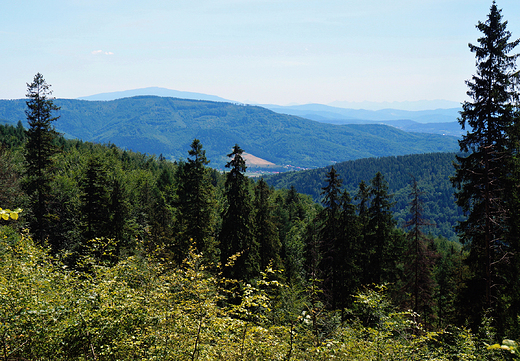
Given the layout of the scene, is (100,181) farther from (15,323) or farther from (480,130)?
(480,130)

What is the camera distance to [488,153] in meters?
14.3

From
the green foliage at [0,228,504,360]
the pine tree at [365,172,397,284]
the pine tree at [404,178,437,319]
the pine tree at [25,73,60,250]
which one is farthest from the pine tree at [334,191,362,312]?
the pine tree at [25,73,60,250]

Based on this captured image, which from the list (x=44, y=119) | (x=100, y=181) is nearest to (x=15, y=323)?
(x=100, y=181)

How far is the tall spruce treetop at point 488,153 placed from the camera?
14.3m

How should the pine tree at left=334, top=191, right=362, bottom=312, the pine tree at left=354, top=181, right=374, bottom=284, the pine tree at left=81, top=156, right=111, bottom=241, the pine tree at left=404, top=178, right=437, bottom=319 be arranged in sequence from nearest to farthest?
the pine tree at left=404, top=178, right=437, bottom=319 → the pine tree at left=334, top=191, right=362, bottom=312 → the pine tree at left=81, top=156, right=111, bottom=241 → the pine tree at left=354, top=181, right=374, bottom=284

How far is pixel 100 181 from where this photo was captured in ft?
86.7

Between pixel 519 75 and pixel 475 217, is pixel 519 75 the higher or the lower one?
the higher one

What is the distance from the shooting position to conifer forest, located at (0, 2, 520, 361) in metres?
6.54

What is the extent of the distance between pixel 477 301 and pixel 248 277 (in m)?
14.0

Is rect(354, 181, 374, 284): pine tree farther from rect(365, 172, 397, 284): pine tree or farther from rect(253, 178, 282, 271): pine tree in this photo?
rect(253, 178, 282, 271): pine tree

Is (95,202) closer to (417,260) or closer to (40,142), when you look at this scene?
(40,142)

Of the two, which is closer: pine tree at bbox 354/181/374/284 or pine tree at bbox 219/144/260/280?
pine tree at bbox 219/144/260/280

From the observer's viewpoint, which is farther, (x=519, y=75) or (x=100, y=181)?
(x=100, y=181)

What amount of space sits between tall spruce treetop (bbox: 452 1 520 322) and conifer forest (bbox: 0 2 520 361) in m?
0.07
